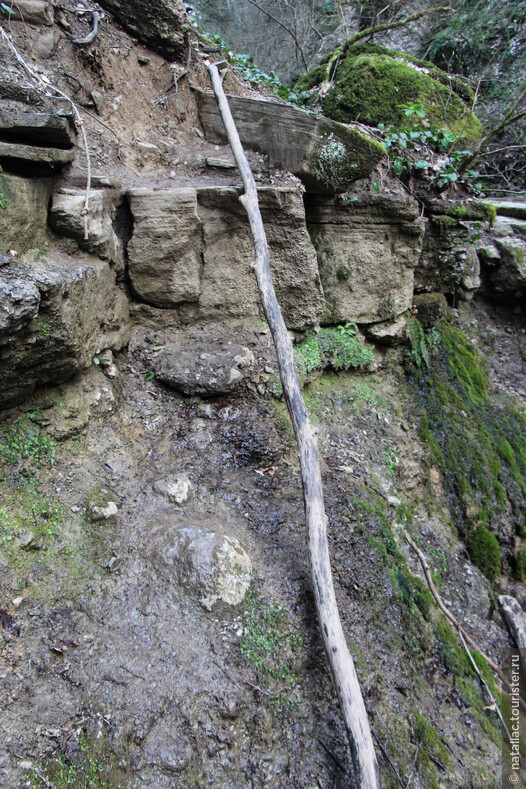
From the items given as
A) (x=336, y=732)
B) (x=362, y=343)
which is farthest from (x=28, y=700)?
(x=362, y=343)

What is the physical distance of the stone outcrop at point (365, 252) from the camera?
4531mm

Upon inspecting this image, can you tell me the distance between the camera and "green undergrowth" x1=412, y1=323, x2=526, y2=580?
4688 mm

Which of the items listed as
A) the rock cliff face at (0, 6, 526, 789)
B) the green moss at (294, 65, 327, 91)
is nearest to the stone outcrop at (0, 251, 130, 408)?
the rock cliff face at (0, 6, 526, 789)

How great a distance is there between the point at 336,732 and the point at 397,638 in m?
0.83

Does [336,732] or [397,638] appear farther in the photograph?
[397,638]

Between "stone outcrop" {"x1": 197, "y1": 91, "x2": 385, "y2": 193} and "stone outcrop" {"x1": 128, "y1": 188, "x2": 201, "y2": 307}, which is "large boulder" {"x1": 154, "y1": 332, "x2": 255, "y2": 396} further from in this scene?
"stone outcrop" {"x1": 197, "y1": 91, "x2": 385, "y2": 193}

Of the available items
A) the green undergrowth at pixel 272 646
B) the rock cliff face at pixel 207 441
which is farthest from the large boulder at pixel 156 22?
the green undergrowth at pixel 272 646

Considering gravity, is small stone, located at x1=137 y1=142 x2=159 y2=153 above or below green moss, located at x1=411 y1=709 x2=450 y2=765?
above

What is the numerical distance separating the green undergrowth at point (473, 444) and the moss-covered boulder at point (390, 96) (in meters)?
2.73

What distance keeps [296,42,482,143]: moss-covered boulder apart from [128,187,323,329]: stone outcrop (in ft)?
7.38

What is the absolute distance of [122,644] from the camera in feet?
7.57

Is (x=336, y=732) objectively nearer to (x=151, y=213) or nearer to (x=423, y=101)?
(x=151, y=213)

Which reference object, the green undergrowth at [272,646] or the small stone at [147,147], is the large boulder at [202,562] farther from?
the small stone at [147,147]

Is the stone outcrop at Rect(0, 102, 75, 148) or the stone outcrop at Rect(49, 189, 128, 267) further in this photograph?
the stone outcrop at Rect(49, 189, 128, 267)
